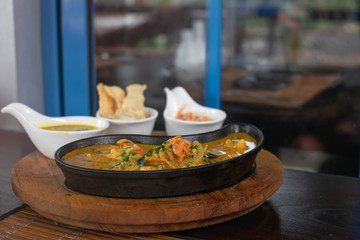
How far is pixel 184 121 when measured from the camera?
1731 millimetres

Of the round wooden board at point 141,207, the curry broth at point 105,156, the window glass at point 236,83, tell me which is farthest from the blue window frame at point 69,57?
the round wooden board at point 141,207

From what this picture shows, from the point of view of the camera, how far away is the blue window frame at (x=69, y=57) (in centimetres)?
233

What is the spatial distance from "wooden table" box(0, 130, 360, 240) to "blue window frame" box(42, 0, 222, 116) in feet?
2.76

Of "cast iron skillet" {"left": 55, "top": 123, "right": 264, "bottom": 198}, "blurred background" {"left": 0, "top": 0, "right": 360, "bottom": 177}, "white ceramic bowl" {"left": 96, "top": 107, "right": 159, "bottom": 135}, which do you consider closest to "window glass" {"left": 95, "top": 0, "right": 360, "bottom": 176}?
"blurred background" {"left": 0, "top": 0, "right": 360, "bottom": 177}

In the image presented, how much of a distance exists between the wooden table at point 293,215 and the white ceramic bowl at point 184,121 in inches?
14.3

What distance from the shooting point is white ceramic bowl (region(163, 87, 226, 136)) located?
174 centimetres

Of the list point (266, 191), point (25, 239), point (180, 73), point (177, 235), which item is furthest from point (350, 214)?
point (180, 73)

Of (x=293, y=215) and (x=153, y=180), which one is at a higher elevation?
(x=153, y=180)

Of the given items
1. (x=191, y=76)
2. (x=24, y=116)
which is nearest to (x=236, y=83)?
(x=191, y=76)

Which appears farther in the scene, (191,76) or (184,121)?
(191,76)

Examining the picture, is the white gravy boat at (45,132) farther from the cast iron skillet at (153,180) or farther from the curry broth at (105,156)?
the cast iron skillet at (153,180)

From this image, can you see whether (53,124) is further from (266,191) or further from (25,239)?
(266,191)

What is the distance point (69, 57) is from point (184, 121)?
3.17 ft

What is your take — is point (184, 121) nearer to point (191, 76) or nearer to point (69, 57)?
point (69, 57)
